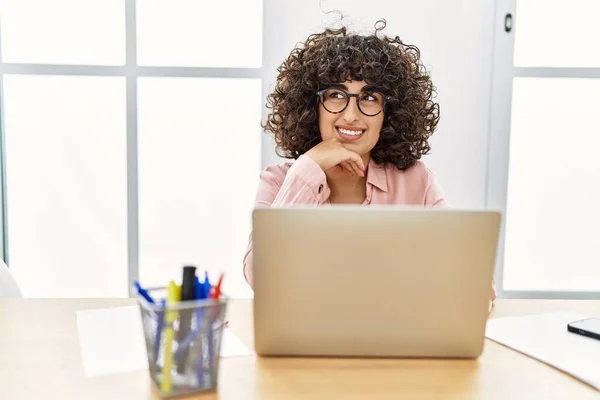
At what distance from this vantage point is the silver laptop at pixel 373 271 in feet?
2.60

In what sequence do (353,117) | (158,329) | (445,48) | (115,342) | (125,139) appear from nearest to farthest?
1. (158,329)
2. (115,342)
3. (353,117)
4. (445,48)
5. (125,139)

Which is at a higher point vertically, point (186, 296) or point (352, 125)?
point (352, 125)

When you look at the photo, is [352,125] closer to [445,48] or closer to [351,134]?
[351,134]

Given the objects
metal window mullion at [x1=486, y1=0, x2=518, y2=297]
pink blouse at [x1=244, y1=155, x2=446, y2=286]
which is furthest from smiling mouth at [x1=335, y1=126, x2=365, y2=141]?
metal window mullion at [x1=486, y1=0, x2=518, y2=297]

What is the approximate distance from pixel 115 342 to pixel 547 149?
7.32ft

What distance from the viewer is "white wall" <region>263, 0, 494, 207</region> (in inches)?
96.7

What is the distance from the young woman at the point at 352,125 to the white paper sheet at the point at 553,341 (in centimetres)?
57

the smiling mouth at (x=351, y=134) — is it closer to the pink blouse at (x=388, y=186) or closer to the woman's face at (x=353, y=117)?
the woman's face at (x=353, y=117)

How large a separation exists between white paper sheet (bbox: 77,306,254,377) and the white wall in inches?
60.9

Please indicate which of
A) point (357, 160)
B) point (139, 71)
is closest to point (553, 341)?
point (357, 160)

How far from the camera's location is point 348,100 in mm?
1553

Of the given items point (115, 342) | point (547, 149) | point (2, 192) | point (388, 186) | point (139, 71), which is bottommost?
point (115, 342)

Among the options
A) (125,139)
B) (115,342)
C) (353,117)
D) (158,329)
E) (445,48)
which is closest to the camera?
(158,329)

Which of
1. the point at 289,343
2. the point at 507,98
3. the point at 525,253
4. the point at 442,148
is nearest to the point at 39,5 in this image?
the point at 442,148
